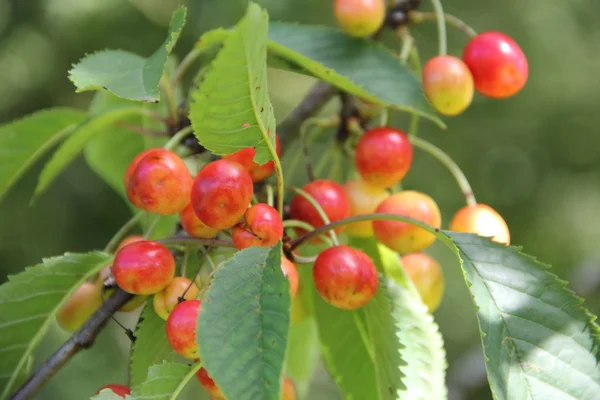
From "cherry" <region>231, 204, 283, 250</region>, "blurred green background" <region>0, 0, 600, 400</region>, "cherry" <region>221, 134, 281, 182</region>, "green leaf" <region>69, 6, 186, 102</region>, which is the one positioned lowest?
"blurred green background" <region>0, 0, 600, 400</region>

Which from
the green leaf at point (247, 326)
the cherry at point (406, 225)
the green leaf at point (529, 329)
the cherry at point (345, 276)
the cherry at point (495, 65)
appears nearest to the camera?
the green leaf at point (247, 326)

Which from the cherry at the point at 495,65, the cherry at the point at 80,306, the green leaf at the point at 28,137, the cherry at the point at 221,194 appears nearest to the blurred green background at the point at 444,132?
the green leaf at the point at 28,137

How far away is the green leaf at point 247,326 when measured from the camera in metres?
0.70

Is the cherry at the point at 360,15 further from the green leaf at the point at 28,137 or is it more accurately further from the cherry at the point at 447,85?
the green leaf at the point at 28,137

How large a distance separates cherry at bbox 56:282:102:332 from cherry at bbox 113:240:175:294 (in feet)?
0.72

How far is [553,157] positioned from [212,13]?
6.51 feet

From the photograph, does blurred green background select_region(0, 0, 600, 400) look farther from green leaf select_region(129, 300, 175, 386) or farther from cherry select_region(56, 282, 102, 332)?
green leaf select_region(129, 300, 175, 386)

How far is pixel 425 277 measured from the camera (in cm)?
129

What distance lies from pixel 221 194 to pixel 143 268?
0.53 ft

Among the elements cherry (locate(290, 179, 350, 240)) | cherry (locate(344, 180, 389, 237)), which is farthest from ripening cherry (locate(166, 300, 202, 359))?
cherry (locate(344, 180, 389, 237))

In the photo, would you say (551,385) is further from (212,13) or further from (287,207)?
(212,13)

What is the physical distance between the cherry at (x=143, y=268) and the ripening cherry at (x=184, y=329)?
8cm

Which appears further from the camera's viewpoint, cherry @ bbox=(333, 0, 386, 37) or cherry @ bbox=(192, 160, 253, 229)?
cherry @ bbox=(333, 0, 386, 37)

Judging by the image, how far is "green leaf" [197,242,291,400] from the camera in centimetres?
70
